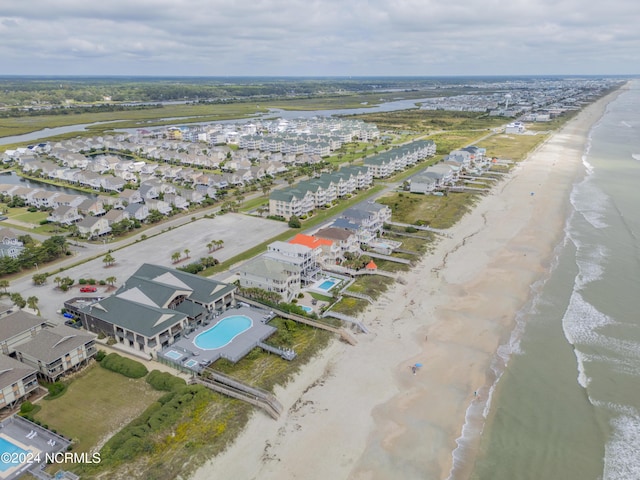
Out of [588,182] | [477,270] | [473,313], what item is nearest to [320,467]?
[473,313]

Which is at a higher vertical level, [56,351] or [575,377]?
[56,351]

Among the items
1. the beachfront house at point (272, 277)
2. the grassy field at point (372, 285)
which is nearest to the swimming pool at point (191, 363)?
the beachfront house at point (272, 277)

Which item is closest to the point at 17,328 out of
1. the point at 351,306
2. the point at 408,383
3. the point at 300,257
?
the point at 300,257

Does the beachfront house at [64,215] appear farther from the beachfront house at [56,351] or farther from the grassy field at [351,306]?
the grassy field at [351,306]

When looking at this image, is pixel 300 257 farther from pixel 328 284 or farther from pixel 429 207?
pixel 429 207

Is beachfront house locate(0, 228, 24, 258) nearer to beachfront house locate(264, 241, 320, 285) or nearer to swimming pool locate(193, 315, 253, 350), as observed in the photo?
swimming pool locate(193, 315, 253, 350)

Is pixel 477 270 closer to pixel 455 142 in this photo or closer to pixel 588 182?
pixel 588 182

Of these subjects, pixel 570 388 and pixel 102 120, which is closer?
pixel 570 388
